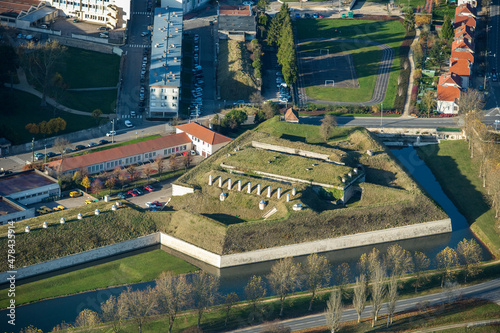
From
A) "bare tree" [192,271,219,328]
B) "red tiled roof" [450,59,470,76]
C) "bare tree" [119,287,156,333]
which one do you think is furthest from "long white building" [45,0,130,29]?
"bare tree" [119,287,156,333]

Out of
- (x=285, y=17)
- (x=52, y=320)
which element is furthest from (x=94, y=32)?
(x=52, y=320)

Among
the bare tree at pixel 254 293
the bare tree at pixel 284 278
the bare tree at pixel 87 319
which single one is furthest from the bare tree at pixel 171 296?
the bare tree at pixel 284 278

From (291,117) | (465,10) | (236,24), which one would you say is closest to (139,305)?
(291,117)

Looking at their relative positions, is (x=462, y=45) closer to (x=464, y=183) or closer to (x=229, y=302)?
(x=464, y=183)

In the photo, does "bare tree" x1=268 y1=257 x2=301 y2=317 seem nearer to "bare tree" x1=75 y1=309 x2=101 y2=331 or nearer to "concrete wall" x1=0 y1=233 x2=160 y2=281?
"concrete wall" x1=0 y1=233 x2=160 y2=281

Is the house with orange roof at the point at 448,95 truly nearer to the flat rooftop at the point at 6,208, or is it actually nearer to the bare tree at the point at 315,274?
the bare tree at the point at 315,274

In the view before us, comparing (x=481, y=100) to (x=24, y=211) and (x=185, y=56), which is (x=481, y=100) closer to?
(x=185, y=56)
